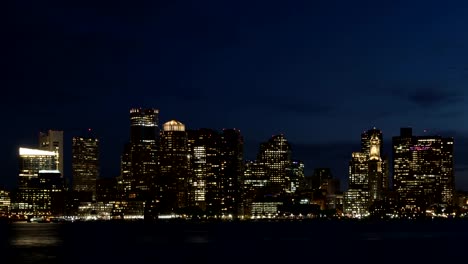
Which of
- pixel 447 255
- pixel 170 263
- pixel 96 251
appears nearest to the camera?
pixel 170 263

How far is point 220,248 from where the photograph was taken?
437ft

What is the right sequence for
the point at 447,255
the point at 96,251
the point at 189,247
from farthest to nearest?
the point at 189,247 < the point at 96,251 < the point at 447,255

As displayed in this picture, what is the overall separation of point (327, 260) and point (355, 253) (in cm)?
1268

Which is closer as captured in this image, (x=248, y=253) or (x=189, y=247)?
(x=248, y=253)

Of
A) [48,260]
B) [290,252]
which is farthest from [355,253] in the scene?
[48,260]

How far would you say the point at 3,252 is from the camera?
12038 centimetres

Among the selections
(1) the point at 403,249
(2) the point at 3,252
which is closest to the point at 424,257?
(1) the point at 403,249

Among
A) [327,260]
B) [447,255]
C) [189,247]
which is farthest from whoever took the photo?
[189,247]

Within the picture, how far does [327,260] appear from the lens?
10888 centimetres

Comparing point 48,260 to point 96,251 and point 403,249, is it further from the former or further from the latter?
point 403,249

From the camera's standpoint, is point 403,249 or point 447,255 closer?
point 447,255

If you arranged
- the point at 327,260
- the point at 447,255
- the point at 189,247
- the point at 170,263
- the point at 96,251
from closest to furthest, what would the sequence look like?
the point at 170,263 → the point at 327,260 → the point at 447,255 → the point at 96,251 → the point at 189,247

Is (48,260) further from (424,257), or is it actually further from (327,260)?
(424,257)

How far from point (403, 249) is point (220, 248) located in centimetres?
2684
